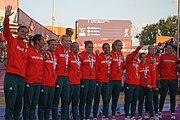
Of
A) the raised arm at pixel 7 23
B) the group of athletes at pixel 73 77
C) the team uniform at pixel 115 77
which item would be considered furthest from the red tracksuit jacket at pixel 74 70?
the raised arm at pixel 7 23

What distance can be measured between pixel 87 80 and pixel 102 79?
368mm

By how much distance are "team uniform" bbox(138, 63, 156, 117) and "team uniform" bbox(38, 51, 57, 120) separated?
87.8 inches

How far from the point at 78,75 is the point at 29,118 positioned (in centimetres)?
126

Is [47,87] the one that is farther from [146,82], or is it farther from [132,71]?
[146,82]

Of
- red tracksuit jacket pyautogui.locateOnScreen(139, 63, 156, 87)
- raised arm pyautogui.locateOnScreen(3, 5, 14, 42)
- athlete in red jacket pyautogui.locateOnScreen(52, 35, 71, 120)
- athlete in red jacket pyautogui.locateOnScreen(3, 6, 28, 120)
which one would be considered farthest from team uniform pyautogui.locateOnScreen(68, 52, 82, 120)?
red tracksuit jacket pyautogui.locateOnScreen(139, 63, 156, 87)

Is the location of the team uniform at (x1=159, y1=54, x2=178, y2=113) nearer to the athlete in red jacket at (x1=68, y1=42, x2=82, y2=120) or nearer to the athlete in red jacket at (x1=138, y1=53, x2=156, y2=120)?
the athlete in red jacket at (x1=138, y1=53, x2=156, y2=120)

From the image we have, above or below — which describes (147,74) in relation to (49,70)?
below

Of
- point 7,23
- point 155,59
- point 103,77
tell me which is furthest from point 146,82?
point 7,23

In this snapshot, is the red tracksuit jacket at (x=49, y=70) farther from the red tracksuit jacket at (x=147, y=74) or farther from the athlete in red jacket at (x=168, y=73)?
the athlete in red jacket at (x=168, y=73)

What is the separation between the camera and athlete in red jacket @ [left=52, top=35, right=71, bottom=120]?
5.99 meters

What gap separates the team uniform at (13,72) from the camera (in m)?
5.09

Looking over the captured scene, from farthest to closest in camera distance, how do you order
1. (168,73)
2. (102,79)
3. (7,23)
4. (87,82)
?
1. (168,73)
2. (102,79)
3. (87,82)
4. (7,23)

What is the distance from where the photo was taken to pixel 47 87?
578cm

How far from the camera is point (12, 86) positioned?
16.6 feet
